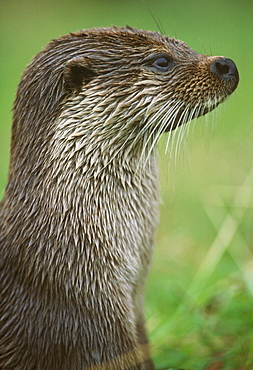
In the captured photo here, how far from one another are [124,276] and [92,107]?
1.88 feet

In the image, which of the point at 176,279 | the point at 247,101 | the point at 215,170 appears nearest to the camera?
the point at 176,279

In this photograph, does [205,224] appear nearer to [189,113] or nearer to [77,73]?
[189,113]

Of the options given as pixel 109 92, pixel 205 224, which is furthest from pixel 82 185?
pixel 205 224

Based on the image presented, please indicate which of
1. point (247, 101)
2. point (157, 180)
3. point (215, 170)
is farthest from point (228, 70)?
point (247, 101)

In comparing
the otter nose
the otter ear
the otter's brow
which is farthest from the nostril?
the otter ear

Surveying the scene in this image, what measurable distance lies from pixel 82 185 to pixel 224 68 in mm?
615

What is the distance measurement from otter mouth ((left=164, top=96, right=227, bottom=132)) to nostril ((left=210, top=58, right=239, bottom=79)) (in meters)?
0.08

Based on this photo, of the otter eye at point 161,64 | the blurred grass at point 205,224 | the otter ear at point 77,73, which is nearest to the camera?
the otter ear at point 77,73

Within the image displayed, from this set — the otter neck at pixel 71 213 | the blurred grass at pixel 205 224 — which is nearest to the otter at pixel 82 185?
the otter neck at pixel 71 213

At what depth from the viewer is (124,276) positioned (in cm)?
223

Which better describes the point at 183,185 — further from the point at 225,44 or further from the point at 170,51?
the point at 225,44

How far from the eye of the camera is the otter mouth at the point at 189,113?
2.21 metres

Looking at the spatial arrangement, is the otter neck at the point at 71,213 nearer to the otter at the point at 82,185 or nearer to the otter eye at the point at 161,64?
the otter at the point at 82,185

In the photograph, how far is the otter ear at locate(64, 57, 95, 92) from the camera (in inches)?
83.6
